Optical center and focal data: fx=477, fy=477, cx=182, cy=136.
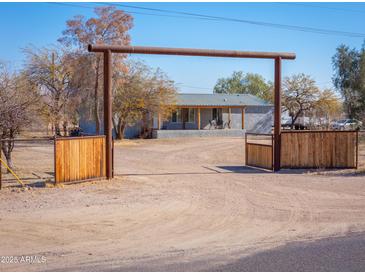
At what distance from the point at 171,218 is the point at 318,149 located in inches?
401

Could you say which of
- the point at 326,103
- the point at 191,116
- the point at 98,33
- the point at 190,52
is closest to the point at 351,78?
Result: the point at 326,103

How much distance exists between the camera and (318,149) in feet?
61.2

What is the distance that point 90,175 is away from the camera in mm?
14961

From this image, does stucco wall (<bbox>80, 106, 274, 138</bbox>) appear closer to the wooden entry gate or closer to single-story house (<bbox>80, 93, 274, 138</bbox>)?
single-story house (<bbox>80, 93, 274, 138</bbox>)

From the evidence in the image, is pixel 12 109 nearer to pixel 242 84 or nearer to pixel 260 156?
pixel 260 156

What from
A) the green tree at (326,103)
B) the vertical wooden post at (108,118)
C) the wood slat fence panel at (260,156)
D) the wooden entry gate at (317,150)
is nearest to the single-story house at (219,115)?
the green tree at (326,103)

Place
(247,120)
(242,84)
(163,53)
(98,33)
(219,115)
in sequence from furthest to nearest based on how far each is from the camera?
(242,84) < (247,120) < (219,115) < (98,33) < (163,53)

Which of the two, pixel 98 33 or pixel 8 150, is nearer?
pixel 8 150

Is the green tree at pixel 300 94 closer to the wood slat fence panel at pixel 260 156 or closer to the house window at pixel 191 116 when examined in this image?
the house window at pixel 191 116

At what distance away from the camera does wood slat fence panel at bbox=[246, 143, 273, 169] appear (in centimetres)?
1886

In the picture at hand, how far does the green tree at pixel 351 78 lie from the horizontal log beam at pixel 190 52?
108ft

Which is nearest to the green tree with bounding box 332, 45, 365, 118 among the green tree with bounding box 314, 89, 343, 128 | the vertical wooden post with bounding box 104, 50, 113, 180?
the green tree with bounding box 314, 89, 343, 128

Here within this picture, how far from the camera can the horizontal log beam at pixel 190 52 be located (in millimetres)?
15688

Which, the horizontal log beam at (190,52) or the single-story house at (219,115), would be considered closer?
the horizontal log beam at (190,52)
